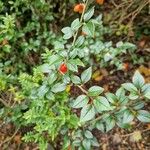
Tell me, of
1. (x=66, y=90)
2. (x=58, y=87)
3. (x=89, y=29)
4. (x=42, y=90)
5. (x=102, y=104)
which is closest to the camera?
(x=102, y=104)

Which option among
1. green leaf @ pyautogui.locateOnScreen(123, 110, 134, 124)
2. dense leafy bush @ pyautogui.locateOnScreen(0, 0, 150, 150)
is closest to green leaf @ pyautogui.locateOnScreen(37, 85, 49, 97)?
dense leafy bush @ pyautogui.locateOnScreen(0, 0, 150, 150)

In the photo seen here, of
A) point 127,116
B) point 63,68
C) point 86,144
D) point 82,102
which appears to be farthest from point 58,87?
point 86,144

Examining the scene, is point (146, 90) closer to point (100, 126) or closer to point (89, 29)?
point (89, 29)

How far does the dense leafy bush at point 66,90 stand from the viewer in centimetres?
153

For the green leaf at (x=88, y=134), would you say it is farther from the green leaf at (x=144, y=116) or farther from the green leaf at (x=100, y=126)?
the green leaf at (x=144, y=116)

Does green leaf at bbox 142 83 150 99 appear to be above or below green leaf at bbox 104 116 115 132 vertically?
above

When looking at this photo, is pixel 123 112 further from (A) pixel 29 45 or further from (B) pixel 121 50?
(A) pixel 29 45

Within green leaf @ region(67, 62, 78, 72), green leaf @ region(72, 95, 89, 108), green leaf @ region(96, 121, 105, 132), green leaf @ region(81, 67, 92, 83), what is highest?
green leaf @ region(67, 62, 78, 72)

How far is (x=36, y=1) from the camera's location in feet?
8.67

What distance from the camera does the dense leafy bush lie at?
5.01 ft

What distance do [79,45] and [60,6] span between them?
135cm

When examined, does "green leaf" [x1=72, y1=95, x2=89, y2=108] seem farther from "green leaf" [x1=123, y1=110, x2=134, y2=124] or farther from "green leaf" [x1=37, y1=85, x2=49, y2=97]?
"green leaf" [x1=37, y1=85, x2=49, y2=97]

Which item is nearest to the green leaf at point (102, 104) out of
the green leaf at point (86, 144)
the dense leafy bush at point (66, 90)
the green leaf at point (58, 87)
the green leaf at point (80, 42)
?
the dense leafy bush at point (66, 90)

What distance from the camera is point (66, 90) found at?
196 cm
